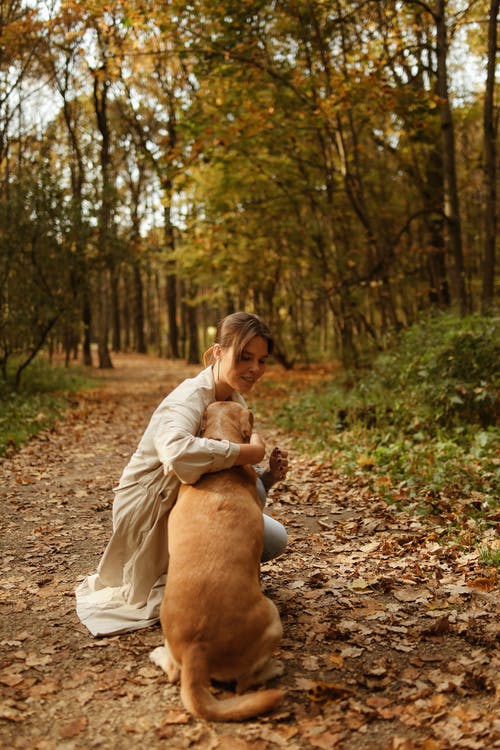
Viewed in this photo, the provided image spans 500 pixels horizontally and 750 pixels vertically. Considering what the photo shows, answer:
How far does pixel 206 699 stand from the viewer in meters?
2.65

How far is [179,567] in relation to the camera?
292cm

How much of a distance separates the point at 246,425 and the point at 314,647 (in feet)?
4.24

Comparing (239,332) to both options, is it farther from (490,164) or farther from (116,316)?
(116,316)

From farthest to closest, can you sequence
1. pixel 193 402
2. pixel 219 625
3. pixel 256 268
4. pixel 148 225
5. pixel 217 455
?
pixel 148 225 → pixel 256 268 → pixel 193 402 → pixel 217 455 → pixel 219 625

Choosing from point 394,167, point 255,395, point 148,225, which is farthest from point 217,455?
point 148,225

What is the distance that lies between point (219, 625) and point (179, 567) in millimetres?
327

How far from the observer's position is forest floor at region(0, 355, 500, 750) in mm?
2750

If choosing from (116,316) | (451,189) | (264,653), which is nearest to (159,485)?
(264,653)

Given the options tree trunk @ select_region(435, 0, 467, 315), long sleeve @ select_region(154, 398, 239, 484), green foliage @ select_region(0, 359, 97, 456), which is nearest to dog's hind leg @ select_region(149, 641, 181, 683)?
long sleeve @ select_region(154, 398, 239, 484)

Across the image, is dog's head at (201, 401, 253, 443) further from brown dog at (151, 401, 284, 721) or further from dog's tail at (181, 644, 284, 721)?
dog's tail at (181, 644, 284, 721)

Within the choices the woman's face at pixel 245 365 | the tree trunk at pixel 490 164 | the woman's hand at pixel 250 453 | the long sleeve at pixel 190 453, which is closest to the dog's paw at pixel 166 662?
the long sleeve at pixel 190 453

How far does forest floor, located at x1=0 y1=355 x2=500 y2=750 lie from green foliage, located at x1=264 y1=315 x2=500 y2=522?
575 millimetres

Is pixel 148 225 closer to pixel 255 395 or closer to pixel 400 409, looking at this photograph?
pixel 255 395

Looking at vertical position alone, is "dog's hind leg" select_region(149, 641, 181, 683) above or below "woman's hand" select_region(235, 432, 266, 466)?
below
